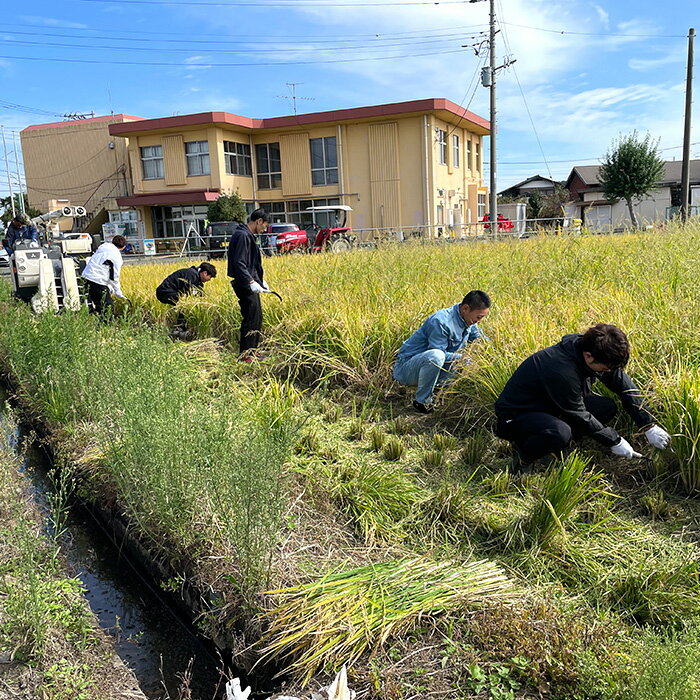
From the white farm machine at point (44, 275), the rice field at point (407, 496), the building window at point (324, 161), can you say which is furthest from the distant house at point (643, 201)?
the rice field at point (407, 496)

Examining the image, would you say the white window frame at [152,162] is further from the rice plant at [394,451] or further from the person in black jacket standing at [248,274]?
the rice plant at [394,451]

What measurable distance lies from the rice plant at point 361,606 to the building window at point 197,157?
31.0m

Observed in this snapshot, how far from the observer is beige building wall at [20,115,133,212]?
3525cm

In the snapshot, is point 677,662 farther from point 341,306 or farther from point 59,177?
point 59,177

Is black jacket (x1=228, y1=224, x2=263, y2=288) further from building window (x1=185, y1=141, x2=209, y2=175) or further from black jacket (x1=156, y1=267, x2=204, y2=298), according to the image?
building window (x1=185, y1=141, x2=209, y2=175)

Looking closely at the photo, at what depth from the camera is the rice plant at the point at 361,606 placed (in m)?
2.23

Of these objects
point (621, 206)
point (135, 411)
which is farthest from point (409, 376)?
point (621, 206)

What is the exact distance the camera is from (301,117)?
29.9 meters

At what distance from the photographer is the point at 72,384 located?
5133 mm

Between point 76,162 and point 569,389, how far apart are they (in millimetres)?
39249

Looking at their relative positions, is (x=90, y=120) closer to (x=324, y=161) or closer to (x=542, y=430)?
(x=324, y=161)

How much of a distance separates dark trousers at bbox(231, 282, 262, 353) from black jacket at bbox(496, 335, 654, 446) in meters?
3.50

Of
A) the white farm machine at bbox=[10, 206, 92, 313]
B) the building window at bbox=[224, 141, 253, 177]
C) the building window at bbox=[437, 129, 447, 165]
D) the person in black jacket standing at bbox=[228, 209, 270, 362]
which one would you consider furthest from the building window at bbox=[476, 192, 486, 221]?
the person in black jacket standing at bbox=[228, 209, 270, 362]

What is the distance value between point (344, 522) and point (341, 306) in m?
3.40
